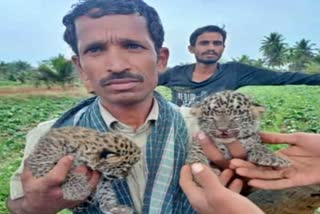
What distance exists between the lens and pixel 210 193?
1330 millimetres

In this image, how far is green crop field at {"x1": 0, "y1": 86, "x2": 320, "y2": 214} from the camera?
712cm

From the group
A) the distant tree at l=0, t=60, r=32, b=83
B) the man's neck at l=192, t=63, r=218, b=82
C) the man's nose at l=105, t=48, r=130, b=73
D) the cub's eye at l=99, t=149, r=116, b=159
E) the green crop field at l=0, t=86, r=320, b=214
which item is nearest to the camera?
the cub's eye at l=99, t=149, r=116, b=159

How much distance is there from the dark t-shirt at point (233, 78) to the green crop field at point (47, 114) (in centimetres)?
259

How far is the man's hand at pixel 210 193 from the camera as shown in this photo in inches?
51.3

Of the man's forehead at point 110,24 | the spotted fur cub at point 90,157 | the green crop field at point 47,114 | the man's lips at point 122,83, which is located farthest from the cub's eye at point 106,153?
the green crop field at point 47,114

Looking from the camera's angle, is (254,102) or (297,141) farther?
(297,141)

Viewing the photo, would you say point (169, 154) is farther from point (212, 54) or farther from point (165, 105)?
point (212, 54)

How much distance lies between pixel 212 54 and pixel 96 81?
6.38 ft

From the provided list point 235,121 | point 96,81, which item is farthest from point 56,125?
point 235,121

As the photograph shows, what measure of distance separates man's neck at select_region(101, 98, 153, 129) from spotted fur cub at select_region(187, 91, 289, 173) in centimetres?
14


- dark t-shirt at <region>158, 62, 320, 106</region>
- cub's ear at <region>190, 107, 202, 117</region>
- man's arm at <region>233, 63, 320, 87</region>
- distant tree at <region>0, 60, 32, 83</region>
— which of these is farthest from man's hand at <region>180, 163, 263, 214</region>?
distant tree at <region>0, 60, 32, 83</region>

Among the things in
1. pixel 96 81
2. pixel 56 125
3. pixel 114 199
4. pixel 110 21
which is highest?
pixel 110 21

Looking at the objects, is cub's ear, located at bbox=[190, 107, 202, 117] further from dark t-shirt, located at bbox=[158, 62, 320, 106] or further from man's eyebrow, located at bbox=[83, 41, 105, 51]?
dark t-shirt, located at bbox=[158, 62, 320, 106]

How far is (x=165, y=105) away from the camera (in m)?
1.50
